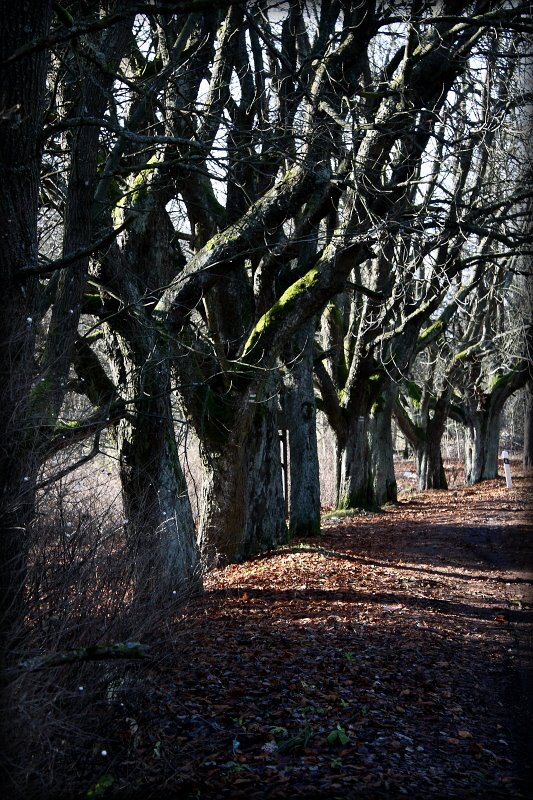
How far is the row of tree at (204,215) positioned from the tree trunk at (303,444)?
5 centimetres

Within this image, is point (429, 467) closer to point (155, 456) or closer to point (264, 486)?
point (264, 486)

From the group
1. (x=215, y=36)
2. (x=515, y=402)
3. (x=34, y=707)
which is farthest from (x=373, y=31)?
(x=515, y=402)

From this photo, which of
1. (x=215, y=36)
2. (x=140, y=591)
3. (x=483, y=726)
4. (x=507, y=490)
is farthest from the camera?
(x=507, y=490)

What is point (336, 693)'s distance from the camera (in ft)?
21.3

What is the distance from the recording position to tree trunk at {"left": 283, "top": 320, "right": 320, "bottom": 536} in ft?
54.0

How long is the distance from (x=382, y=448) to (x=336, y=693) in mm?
17556

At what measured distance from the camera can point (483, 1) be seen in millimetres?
9344

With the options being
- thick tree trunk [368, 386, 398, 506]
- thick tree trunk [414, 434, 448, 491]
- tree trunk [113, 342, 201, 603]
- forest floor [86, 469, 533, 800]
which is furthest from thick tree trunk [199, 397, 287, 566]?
thick tree trunk [414, 434, 448, 491]

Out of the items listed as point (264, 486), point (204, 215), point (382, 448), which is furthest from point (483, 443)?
point (204, 215)

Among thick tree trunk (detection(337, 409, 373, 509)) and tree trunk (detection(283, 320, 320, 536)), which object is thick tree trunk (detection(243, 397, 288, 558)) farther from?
thick tree trunk (detection(337, 409, 373, 509))

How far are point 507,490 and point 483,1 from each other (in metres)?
18.5

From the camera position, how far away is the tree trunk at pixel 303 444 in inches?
648

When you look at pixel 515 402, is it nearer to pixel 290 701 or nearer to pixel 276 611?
pixel 276 611

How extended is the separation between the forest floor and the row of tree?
0.84 m
